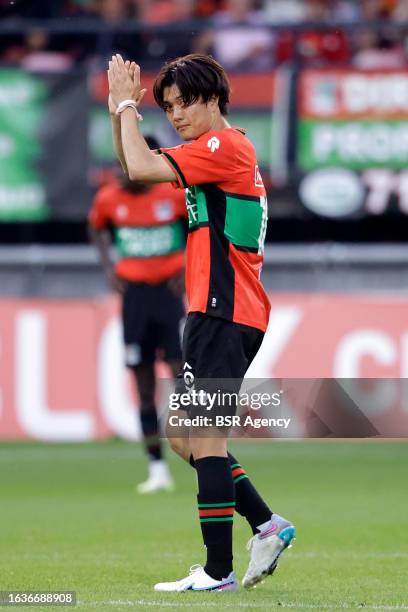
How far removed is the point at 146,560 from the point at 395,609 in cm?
192

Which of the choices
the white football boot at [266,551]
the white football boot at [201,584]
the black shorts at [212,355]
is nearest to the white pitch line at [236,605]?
the white football boot at [201,584]

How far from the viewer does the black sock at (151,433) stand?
10.7 metres

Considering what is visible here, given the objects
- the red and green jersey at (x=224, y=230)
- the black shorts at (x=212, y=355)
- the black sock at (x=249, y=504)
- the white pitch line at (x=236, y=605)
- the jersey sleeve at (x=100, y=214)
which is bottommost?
the white pitch line at (x=236, y=605)

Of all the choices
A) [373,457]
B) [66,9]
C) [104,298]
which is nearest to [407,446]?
[373,457]

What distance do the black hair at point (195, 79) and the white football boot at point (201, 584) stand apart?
6.38 feet

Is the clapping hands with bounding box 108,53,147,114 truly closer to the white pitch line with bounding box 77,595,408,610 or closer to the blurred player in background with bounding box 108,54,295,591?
A: the blurred player in background with bounding box 108,54,295,591

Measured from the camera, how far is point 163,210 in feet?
36.6

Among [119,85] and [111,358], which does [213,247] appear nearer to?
[119,85]

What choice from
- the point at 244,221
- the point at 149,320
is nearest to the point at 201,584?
the point at 244,221

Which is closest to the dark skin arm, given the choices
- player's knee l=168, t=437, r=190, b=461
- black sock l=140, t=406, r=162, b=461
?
black sock l=140, t=406, r=162, b=461

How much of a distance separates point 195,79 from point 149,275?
511 centimetres

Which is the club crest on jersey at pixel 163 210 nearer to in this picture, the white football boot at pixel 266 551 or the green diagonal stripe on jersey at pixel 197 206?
the green diagonal stripe on jersey at pixel 197 206

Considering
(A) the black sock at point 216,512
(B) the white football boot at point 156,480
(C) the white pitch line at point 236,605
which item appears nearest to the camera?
(C) the white pitch line at point 236,605

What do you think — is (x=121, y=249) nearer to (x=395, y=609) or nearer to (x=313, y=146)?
(x=313, y=146)
